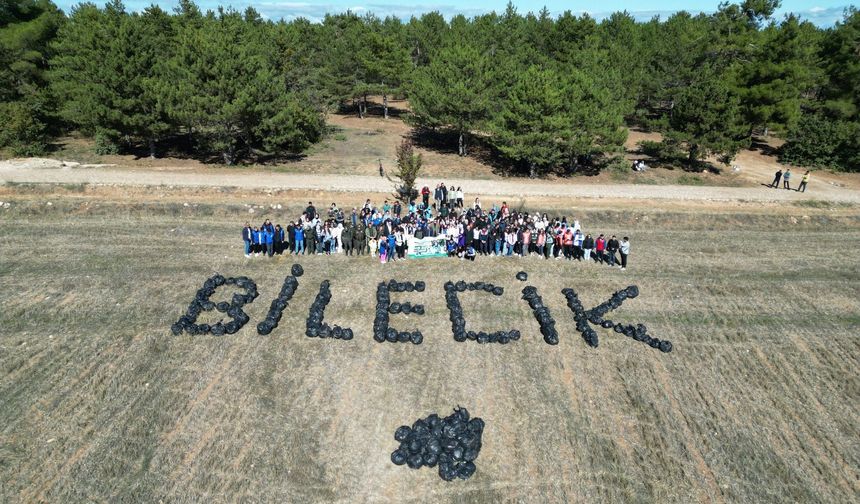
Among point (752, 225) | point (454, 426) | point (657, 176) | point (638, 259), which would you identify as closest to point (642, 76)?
point (657, 176)

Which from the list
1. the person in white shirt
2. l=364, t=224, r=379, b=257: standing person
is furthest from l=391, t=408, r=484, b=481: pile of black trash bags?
the person in white shirt

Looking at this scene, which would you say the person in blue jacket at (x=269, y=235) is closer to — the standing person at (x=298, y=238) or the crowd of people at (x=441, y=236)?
the crowd of people at (x=441, y=236)

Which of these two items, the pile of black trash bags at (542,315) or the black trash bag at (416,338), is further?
the pile of black trash bags at (542,315)

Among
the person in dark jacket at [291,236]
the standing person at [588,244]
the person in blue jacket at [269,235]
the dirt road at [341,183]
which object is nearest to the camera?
the person in blue jacket at [269,235]

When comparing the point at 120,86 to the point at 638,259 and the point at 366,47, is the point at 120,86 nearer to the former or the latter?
the point at 366,47

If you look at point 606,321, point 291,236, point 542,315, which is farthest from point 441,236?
point 606,321

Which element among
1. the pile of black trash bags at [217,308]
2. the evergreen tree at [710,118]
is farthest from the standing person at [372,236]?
the evergreen tree at [710,118]
